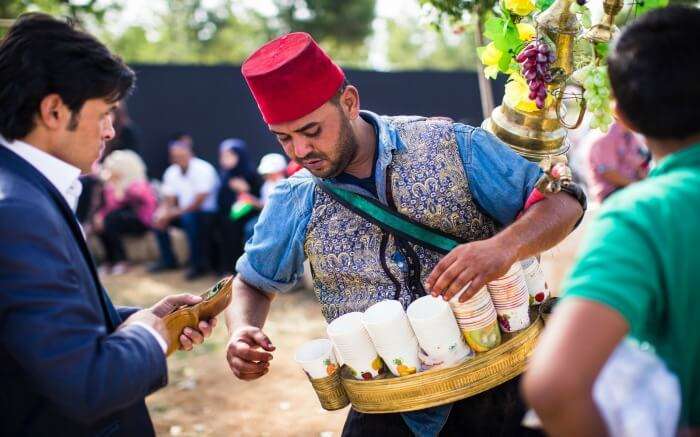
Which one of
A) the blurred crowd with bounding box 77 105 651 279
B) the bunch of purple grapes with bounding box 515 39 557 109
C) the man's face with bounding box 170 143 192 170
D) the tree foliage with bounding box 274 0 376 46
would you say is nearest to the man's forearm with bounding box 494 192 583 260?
the bunch of purple grapes with bounding box 515 39 557 109

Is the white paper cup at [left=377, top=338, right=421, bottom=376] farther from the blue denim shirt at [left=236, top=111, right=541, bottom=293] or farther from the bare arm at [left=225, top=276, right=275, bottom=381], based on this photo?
the blue denim shirt at [left=236, top=111, right=541, bottom=293]

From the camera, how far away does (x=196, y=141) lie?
14211 mm

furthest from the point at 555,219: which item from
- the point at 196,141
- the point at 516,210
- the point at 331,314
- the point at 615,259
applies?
the point at 196,141

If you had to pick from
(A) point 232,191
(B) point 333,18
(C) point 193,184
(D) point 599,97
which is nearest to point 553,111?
(D) point 599,97

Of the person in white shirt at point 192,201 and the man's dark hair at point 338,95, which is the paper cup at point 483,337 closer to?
the man's dark hair at point 338,95

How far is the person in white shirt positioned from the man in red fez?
8.05 m

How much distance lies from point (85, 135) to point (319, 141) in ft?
2.92

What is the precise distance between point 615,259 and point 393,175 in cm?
139

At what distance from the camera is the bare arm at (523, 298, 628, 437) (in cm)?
141

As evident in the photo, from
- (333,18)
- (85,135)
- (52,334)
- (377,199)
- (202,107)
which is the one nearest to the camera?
(52,334)

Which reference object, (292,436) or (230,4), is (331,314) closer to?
(292,436)

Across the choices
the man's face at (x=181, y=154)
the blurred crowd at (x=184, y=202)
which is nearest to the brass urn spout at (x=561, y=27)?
the blurred crowd at (x=184, y=202)

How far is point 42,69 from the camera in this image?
2.00 meters

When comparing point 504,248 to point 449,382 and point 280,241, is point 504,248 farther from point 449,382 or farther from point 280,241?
point 280,241
